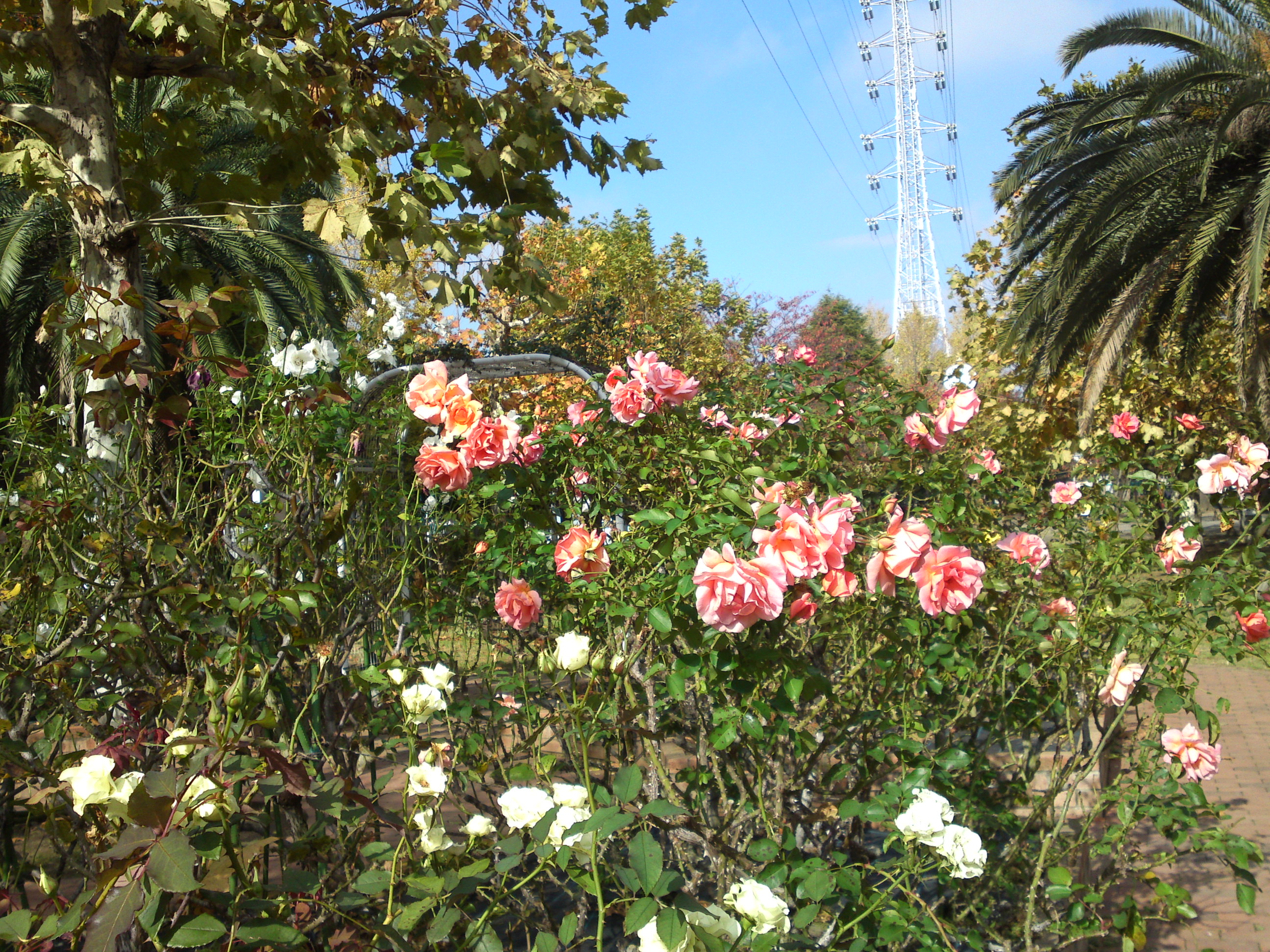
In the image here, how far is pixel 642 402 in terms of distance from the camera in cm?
207

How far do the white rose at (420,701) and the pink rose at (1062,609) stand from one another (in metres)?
1.63

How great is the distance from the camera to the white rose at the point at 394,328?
286cm

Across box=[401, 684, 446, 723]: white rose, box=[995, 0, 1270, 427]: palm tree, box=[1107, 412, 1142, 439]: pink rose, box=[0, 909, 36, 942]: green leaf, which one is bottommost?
box=[0, 909, 36, 942]: green leaf

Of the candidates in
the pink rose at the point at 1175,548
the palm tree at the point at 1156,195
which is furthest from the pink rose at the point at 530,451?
the palm tree at the point at 1156,195

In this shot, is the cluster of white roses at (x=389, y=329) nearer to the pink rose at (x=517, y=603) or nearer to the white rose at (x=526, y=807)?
the pink rose at (x=517, y=603)

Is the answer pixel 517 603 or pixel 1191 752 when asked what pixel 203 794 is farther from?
pixel 1191 752

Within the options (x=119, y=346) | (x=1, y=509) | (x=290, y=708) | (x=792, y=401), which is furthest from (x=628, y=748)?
(x=1, y=509)

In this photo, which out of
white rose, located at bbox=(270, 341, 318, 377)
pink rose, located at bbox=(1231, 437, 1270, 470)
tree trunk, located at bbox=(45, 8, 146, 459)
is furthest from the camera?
pink rose, located at bbox=(1231, 437, 1270, 470)

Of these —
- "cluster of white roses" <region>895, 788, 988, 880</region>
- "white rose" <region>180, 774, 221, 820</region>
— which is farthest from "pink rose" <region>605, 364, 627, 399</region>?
"white rose" <region>180, 774, 221, 820</region>

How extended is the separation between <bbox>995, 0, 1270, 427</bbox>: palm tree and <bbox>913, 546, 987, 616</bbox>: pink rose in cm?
659

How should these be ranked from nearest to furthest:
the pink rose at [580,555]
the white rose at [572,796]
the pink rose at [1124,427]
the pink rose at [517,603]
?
1. the white rose at [572,796]
2. the pink rose at [580,555]
3. the pink rose at [517,603]
4. the pink rose at [1124,427]

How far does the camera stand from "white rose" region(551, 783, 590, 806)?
1175 millimetres

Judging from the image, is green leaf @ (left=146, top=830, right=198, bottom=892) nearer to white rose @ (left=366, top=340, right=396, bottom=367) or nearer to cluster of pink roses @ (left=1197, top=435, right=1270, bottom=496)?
white rose @ (left=366, top=340, right=396, bottom=367)

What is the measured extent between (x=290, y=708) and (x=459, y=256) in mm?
1574
